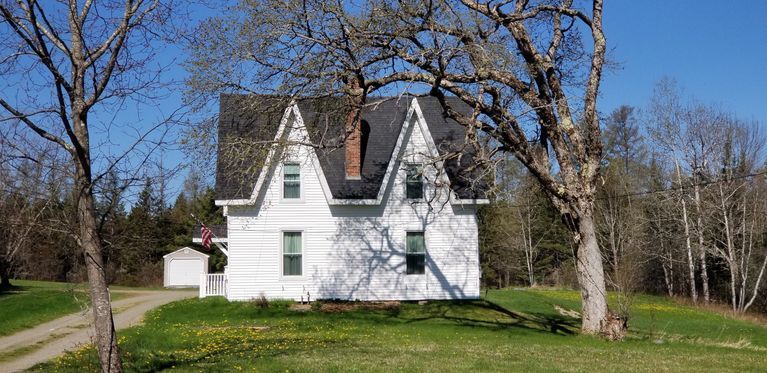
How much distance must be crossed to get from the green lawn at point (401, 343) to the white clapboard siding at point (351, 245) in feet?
3.83

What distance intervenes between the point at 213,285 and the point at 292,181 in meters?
6.15

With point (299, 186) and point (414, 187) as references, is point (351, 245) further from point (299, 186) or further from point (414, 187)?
point (414, 187)

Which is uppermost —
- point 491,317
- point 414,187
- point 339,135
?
point 339,135

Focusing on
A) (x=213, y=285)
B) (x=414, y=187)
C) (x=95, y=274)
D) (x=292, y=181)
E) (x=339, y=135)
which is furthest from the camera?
(x=213, y=285)

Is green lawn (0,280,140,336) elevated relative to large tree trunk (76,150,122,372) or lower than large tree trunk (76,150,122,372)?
lower

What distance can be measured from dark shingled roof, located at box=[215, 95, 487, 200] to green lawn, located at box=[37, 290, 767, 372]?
4.21 meters

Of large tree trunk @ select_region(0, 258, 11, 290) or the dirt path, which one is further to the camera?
large tree trunk @ select_region(0, 258, 11, 290)

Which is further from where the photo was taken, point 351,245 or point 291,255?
point 351,245

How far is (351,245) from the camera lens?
26.2 meters

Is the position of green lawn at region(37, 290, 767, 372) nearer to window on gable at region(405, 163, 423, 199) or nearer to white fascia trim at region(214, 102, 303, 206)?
white fascia trim at region(214, 102, 303, 206)

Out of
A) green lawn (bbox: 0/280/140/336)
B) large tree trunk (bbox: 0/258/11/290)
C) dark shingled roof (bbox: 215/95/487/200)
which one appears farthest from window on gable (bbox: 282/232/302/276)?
large tree trunk (bbox: 0/258/11/290)

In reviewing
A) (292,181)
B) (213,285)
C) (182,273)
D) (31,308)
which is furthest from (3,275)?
(182,273)

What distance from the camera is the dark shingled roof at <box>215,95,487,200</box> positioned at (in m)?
18.6

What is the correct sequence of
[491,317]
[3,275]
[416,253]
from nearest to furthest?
1. [491,317]
2. [416,253]
3. [3,275]
